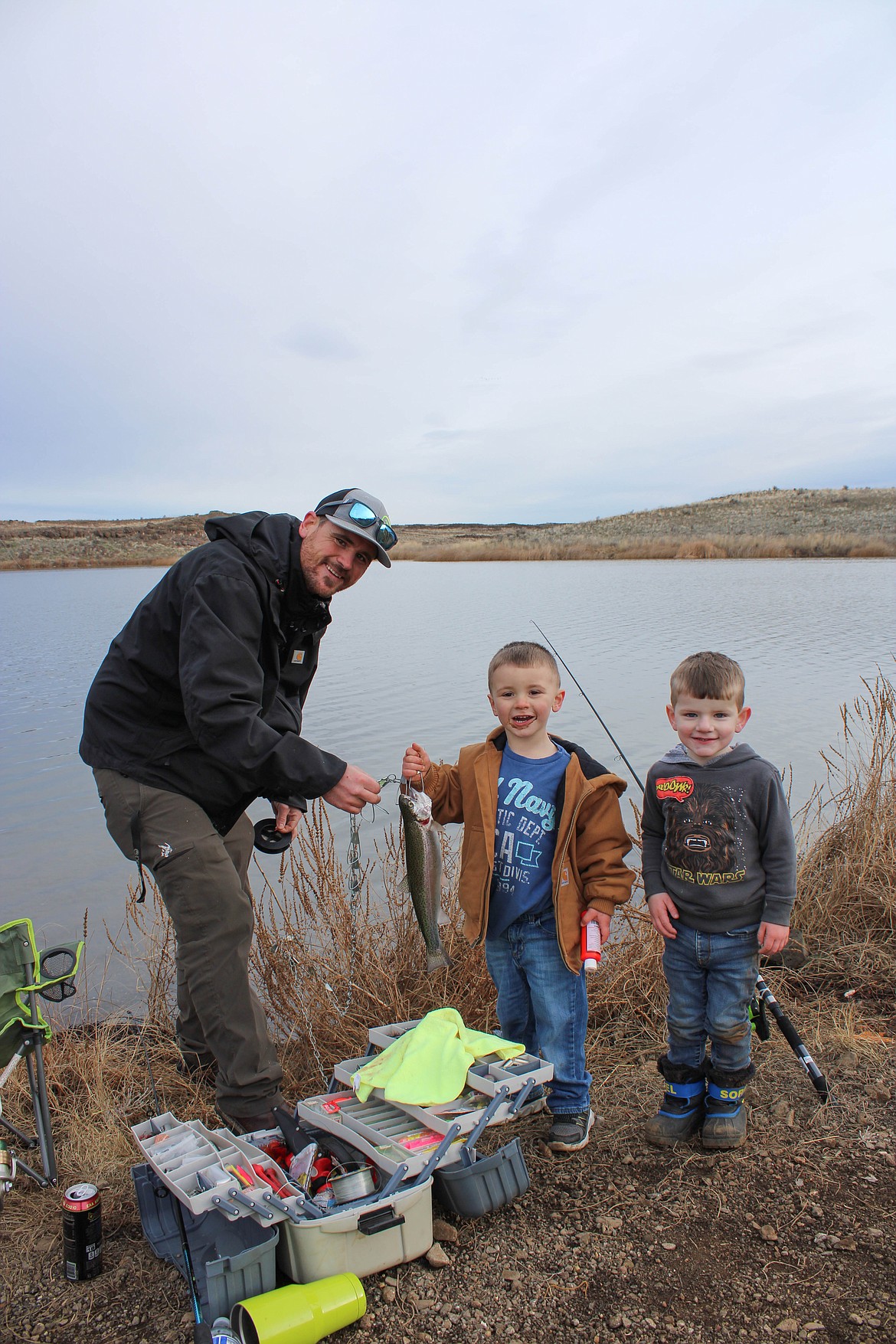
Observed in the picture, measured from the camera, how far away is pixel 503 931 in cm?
348

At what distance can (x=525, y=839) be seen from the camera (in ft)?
11.2

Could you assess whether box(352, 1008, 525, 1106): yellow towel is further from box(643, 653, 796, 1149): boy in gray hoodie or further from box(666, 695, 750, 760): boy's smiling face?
box(666, 695, 750, 760): boy's smiling face

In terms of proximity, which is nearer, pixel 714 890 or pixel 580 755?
pixel 714 890

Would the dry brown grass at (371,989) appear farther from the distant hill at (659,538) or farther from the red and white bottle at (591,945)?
the distant hill at (659,538)

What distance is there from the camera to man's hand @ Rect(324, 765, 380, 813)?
3215 mm

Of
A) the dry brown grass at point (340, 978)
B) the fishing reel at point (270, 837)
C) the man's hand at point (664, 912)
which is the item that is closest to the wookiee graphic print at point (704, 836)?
the man's hand at point (664, 912)

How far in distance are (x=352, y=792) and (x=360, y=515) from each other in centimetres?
111

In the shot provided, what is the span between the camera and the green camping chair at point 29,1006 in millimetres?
3082

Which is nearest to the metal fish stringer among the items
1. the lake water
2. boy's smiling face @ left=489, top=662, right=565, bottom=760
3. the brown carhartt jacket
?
the brown carhartt jacket

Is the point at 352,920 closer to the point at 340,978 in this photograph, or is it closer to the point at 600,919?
the point at 340,978

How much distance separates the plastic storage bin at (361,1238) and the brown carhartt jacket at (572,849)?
1.01 m

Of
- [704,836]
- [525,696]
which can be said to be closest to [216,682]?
[525,696]

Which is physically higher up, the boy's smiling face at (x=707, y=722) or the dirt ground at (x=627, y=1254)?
the boy's smiling face at (x=707, y=722)

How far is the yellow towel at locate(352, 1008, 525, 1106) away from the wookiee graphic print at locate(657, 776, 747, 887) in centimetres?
91
